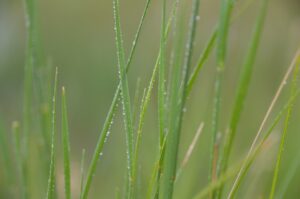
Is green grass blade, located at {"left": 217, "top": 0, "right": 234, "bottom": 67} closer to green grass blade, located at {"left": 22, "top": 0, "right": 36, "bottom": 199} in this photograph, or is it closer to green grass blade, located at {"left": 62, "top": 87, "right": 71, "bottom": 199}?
green grass blade, located at {"left": 62, "top": 87, "right": 71, "bottom": 199}

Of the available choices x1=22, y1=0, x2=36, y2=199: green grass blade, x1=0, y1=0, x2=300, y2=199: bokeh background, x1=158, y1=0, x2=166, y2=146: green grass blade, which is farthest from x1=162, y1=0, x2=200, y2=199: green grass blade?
x1=0, y1=0, x2=300, y2=199: bokeh background

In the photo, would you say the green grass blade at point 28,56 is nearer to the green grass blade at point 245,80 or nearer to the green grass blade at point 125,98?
the green grass blade at point 125,98

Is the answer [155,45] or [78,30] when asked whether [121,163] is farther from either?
[78,30]

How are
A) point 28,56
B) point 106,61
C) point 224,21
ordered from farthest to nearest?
1. point 106,61
2. point 28,56
3. point 224,21

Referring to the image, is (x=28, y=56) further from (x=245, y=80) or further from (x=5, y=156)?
(x=245, y=80)

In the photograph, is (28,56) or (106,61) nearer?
(28,56)

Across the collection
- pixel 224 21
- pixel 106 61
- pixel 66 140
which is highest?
pixel 224 21

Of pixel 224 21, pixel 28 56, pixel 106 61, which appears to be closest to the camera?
pixel 224 21

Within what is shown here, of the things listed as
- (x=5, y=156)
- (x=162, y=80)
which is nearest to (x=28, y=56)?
(x=5, y=156)

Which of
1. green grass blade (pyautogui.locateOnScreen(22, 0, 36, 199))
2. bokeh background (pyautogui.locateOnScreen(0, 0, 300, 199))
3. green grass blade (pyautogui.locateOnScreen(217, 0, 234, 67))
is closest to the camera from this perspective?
green grass blade (pyautogui.locateOnScreen(217, 0, 234, 67))
